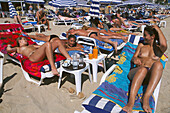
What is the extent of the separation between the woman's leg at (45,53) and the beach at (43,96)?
0.44 m

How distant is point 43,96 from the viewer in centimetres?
227

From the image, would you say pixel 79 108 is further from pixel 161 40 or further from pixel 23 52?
pixel 23 52

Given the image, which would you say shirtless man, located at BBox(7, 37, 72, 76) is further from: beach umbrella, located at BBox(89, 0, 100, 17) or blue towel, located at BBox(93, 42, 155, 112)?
beach umbrella, located at BBox(89, 0, 100, 17)

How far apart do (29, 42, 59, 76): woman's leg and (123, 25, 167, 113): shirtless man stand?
1376 millimetres

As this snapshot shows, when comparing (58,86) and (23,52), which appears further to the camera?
(23,52)

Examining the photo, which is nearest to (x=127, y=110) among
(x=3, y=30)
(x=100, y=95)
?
(x=100, y=95)

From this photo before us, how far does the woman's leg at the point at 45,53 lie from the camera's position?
2.39 m

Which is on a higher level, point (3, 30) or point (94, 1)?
point (94, 1)

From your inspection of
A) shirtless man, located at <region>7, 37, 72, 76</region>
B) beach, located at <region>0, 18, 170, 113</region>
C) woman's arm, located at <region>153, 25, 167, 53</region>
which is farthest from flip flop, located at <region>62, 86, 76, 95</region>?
woman's arm, located at <region>153, 25, 167, 53</region>

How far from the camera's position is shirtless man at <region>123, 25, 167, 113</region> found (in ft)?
5.29

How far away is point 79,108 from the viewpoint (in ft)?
6.70

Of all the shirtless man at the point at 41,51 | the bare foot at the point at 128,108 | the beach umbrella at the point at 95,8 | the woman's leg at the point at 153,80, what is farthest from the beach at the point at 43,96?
the beach umbrella at the point at 95,8

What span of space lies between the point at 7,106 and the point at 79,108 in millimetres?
1146

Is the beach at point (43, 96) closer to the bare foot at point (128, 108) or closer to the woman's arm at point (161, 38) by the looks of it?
the bare foot at point (128, 108)
